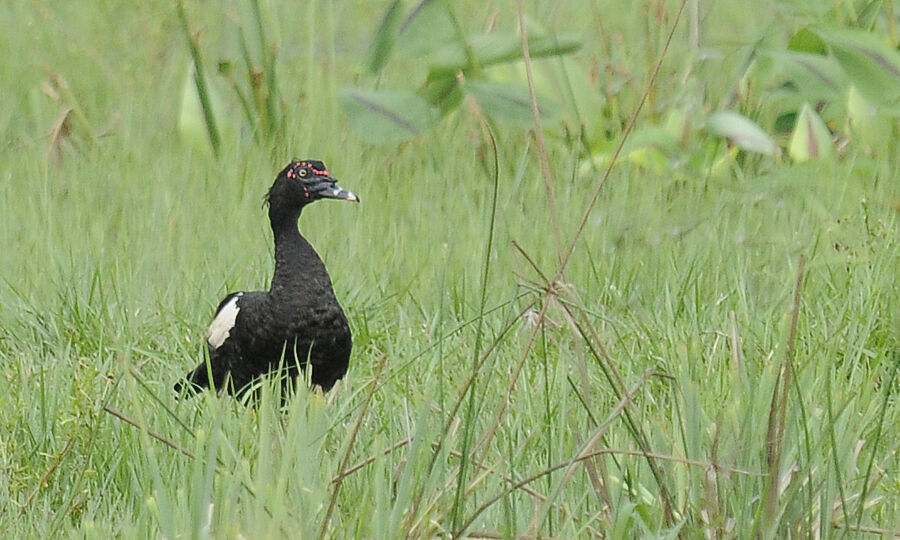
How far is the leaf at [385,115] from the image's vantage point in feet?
16.6

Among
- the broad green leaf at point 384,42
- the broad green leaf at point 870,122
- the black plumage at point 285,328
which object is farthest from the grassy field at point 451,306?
the broad green leaf at point 384,42

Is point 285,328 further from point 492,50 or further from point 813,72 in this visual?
point 813,72

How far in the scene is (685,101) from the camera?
201 inches

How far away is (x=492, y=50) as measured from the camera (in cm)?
502

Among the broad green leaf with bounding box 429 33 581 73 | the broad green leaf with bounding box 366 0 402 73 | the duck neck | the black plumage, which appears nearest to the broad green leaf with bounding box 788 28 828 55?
the broad green leaf with bounding box 429 33 581 73

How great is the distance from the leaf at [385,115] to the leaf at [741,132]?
1008 mm

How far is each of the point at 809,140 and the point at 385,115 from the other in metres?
1.48

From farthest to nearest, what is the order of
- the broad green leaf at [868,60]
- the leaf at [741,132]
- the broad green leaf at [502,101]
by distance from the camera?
the broad green leaf at [502,101], the leaf at [741,132], the broad green leaf at [868,60]

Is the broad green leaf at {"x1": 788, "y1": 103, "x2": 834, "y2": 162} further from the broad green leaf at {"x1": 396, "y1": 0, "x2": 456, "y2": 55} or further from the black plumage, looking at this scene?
the black plumage

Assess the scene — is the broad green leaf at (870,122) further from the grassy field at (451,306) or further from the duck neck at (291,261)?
the duck neck at (291,261)

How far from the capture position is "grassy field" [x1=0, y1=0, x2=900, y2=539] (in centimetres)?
214

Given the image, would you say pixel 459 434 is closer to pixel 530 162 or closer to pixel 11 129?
pixel 530 162

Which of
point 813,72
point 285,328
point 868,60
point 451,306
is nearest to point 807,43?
point 813,72

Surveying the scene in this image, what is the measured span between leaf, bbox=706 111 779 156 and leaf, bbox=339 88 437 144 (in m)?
1.01
